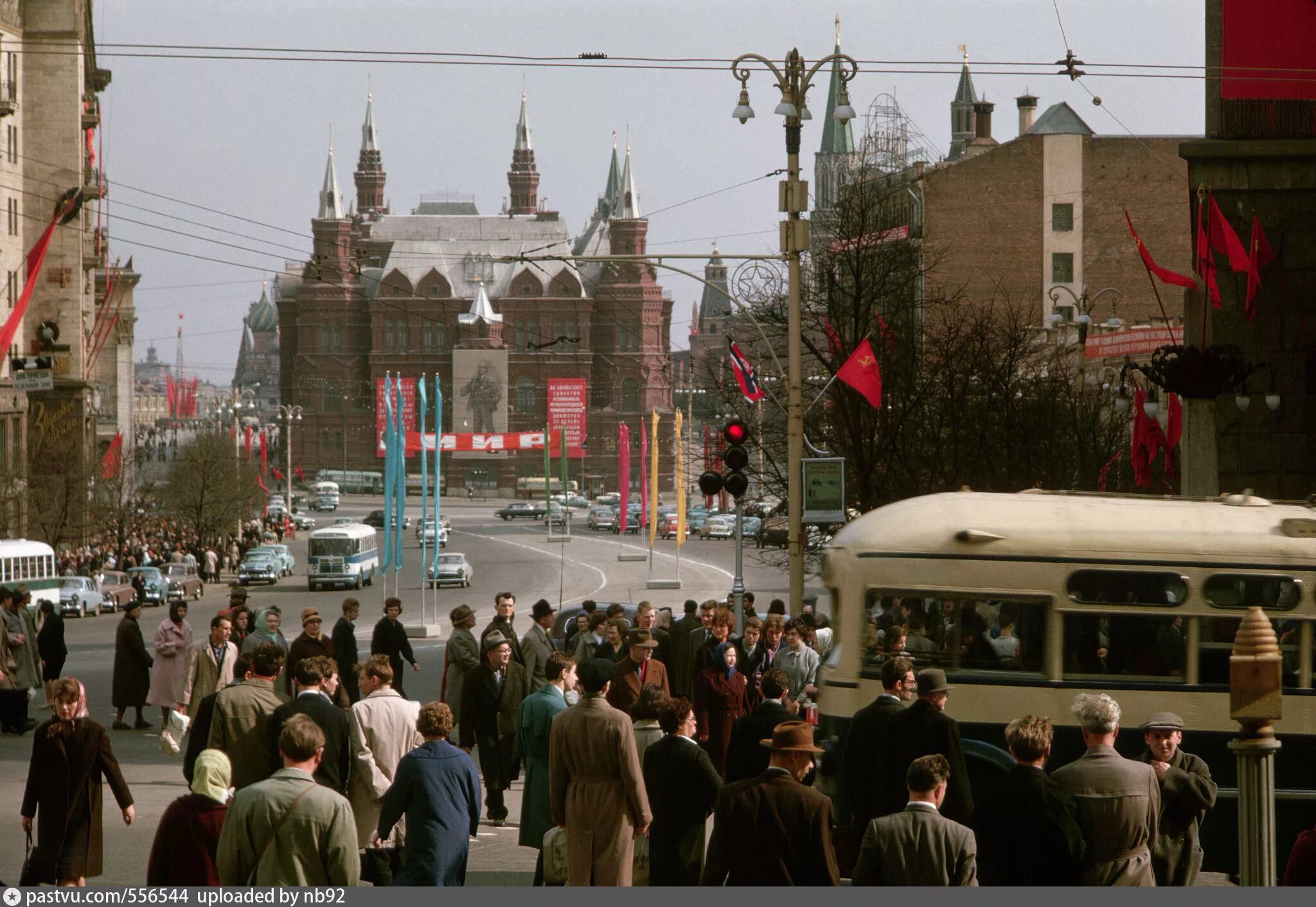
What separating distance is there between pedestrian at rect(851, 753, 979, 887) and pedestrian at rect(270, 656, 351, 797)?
3.84 metres

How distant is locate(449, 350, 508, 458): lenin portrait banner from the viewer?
124500mm

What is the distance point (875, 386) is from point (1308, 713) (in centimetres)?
1127

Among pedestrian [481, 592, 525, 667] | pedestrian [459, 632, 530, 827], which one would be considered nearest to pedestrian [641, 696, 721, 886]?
pedestrian [459, 632, 530, 827]

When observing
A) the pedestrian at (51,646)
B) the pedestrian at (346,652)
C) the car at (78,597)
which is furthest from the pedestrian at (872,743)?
the car at (78,597)

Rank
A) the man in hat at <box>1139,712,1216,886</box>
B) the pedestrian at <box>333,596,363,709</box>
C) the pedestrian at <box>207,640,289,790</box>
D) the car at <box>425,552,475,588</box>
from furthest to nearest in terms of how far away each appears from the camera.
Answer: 1. the car at <box>425,552,475,588</box>
2. the pedestrian at <box>333,596,363,709</box>
3. the pedestrian at <box>207,640,289,790</box>
4. the man in hat at <box>1139,712,1216,886</box>

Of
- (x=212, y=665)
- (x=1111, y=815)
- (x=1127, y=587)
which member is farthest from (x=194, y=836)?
(x=212, y=665)

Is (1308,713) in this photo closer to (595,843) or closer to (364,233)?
(595,843)

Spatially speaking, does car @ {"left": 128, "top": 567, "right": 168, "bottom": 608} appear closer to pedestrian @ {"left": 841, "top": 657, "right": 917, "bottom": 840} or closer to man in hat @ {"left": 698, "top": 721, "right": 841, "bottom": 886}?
pedestrian @ {"left": 841, "top": 657, "right": 917, "bottom": 840}

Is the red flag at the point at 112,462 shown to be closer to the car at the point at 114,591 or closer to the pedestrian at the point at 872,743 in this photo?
the car at the point at 114,591

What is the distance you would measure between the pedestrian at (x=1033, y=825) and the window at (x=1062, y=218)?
180 feet

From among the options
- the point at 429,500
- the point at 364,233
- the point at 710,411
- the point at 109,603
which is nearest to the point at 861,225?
the point at 710,411

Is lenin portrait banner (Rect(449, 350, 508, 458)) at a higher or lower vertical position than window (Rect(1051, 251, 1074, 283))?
lower

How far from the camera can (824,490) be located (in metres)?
19.3

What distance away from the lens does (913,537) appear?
11695mm
